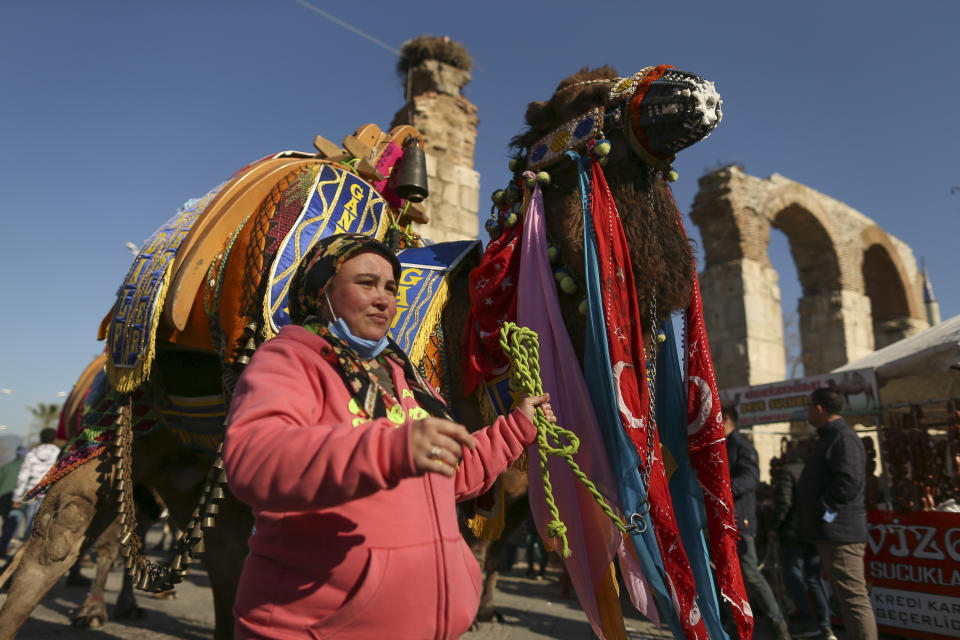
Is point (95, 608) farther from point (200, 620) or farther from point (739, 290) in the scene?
point (739, 290)

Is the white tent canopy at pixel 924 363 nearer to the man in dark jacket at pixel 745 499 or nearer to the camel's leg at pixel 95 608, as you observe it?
the man in dark jacket at pixel 745 499

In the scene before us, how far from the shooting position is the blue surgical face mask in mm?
1404

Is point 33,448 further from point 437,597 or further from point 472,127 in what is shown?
point 437,597

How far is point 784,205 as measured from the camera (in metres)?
16.4

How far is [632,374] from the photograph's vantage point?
2.17 m

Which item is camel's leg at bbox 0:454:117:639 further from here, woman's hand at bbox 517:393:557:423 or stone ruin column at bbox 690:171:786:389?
stone ruin column at bbox 690:171:786:389

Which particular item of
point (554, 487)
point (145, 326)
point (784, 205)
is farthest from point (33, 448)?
point (784, 205)

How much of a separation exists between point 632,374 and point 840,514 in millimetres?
3003

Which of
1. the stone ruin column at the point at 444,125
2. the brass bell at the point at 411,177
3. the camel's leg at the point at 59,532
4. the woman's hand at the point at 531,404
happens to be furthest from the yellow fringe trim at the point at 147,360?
the stone ruin column at the point at 444,125

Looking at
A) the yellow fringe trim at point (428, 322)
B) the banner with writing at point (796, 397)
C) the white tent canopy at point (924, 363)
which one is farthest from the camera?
the banner with writing at point (796, 397)

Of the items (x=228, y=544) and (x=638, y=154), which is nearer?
(x=638, y=154)

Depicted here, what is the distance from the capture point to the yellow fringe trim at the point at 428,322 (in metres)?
2.48

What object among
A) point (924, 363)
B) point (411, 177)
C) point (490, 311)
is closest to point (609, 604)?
point (490, 311)

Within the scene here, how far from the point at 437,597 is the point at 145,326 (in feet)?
7.61
